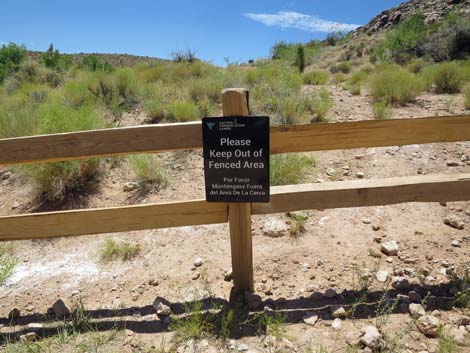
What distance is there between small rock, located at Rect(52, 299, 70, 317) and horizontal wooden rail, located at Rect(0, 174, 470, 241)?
620 mm

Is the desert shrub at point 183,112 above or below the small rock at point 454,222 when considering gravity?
above

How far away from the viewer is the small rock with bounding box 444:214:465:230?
3.77 metres

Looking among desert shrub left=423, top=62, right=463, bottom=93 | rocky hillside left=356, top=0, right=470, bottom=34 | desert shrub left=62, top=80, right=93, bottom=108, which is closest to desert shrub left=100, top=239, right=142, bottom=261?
desert shrub left=62, top=80, right=93, bottom=108

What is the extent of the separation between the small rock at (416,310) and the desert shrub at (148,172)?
3.50 m

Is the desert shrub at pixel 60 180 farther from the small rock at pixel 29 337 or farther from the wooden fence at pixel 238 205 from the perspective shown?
the small rock at pixel 29 337

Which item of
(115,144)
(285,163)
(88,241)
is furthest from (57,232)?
(285,163)

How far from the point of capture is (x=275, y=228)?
13.1ft

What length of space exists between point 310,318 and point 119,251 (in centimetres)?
218

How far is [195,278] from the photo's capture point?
10.8ft

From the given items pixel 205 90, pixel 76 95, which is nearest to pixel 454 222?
pixel 205 90

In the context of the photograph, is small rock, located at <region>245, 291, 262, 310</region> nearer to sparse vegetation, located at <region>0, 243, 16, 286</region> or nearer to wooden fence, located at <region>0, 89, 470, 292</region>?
wooden fence, located at <region>0, 89, 470, 292</region>

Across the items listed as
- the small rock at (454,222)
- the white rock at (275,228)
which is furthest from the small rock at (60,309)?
the small rock at (454,222)

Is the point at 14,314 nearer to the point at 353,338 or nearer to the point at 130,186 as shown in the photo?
the point at 130,186

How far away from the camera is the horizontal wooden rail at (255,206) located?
2.69 metres
